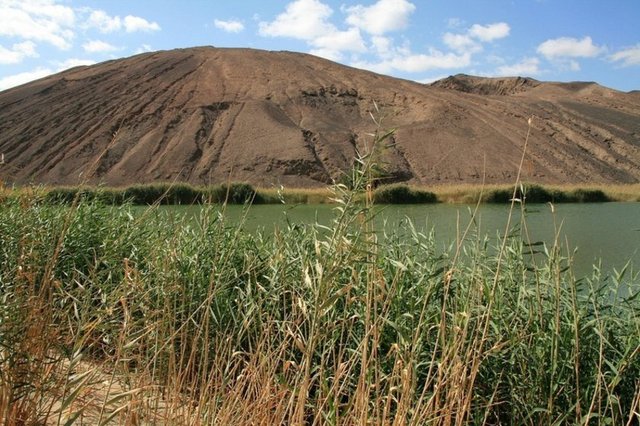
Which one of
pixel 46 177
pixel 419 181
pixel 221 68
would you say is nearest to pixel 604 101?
pixel 419 181

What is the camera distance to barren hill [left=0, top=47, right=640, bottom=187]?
3738 centimetres

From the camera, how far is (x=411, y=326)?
4082 mm

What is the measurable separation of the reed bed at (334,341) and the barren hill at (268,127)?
2800 centimetres

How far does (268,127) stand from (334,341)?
126 feet

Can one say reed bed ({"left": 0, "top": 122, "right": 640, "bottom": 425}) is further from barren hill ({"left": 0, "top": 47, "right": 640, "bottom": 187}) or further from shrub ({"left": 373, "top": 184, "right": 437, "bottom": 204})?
barren hill ({"left": 0, "top": 47, "right": 640, "bottom": 187})

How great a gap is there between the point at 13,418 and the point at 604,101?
68915 millimetres

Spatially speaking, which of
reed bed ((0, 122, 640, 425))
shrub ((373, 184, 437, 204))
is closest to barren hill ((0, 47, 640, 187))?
shrub ((373, 184, 437, 204))

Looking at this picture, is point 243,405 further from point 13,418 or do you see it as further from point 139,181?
point 139,181

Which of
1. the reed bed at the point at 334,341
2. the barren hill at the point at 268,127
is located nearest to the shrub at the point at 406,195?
the barren hill at the point at 268,127

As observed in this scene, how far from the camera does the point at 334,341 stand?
338 cm

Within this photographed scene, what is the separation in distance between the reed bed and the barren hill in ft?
91.9

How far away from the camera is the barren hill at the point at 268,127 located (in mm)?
37375

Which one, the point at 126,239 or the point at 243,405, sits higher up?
the point at 126,239

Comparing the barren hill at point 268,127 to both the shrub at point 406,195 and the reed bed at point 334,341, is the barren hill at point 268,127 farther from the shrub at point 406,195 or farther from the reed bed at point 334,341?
the reed bed at point 334,341
